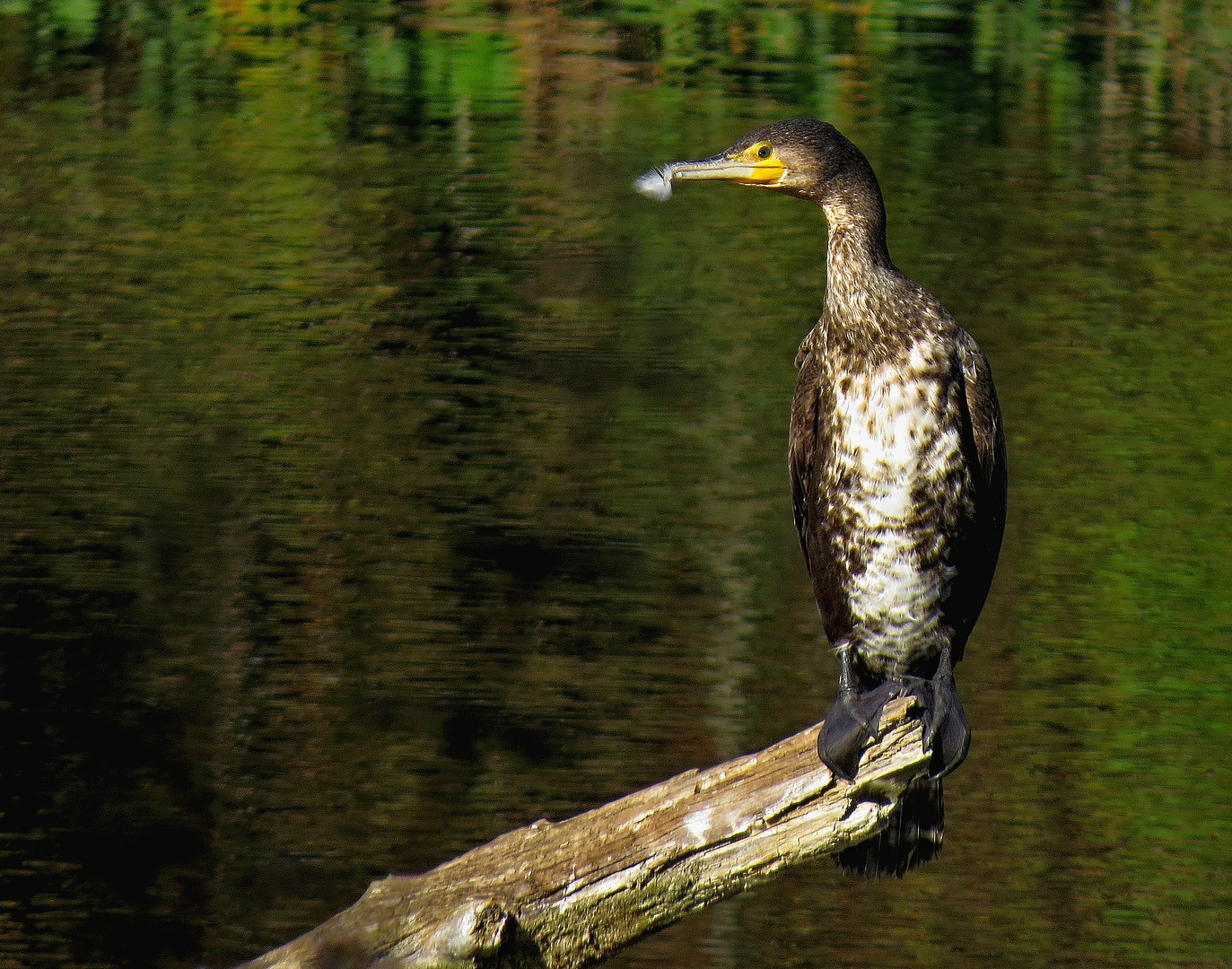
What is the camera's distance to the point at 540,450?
5.95 m

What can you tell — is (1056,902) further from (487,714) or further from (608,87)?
(608,87)

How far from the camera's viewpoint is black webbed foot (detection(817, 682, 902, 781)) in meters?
2.52

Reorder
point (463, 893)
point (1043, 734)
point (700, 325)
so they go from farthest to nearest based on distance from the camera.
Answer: point (700, 325)
point (1043, 734)
point (463, 893)

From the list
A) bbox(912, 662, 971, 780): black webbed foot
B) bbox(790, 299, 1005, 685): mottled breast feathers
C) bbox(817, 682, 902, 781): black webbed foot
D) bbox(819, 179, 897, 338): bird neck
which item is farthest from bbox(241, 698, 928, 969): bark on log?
bbox(819, 179, 897, 338): bird neck

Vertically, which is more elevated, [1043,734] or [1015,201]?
[1015,201]

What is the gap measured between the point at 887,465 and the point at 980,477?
0.21 m

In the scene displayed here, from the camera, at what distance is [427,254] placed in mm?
6898

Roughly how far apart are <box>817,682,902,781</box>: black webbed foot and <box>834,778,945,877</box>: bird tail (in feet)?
0.63

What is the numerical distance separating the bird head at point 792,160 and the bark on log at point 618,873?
101 centimetres

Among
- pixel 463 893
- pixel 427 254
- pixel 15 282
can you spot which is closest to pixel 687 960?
pixel 463 893

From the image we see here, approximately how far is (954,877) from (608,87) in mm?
4690

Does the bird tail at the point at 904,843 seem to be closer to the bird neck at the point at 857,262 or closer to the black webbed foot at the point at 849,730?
the black webbed foot at the point at 849,730

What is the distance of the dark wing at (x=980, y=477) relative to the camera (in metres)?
2.92

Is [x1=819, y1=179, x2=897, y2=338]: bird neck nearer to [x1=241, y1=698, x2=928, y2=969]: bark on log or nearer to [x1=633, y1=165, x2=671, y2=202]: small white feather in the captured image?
[x1=633, y1=165, x2=671, y2=202]: small white feather
